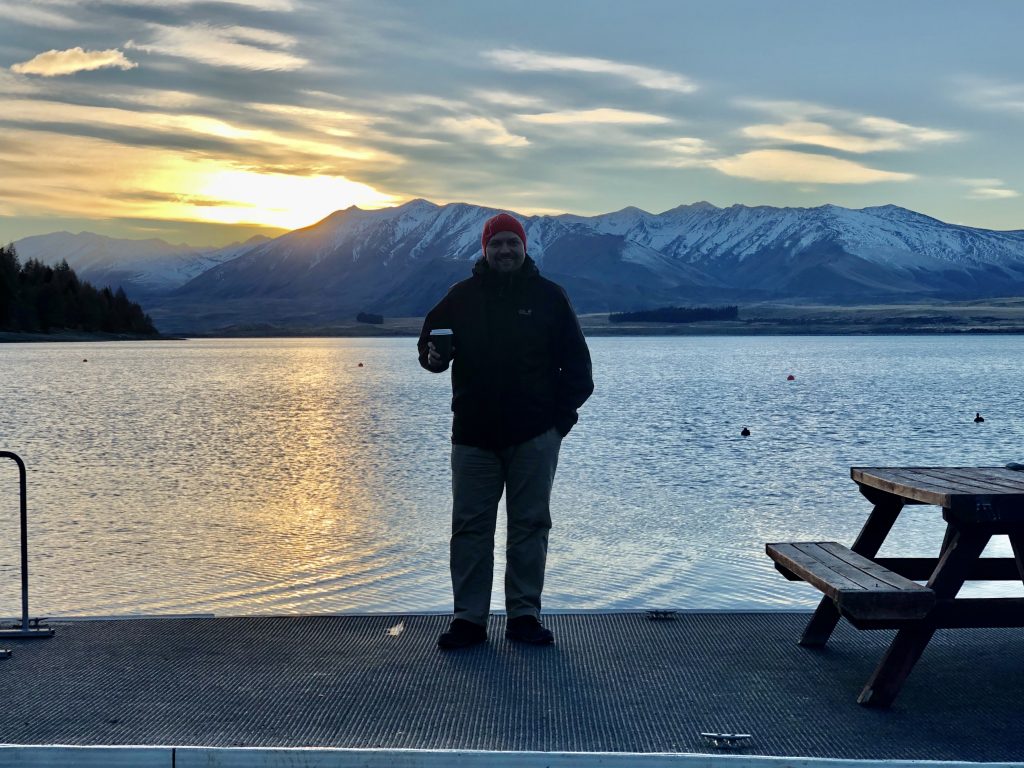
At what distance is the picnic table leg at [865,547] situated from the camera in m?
6.09

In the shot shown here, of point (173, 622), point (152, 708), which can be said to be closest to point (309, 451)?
point (173, 622)

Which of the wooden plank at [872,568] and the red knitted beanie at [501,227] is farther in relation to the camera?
the red knitted beanie at [501,227]

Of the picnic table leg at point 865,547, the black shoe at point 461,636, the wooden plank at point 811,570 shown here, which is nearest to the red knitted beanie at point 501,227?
the black shoe at point 461,636

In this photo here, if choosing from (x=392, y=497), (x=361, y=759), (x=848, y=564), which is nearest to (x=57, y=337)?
(x=392, y=497)

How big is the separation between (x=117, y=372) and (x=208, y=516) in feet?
185

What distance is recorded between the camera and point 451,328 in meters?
6.48

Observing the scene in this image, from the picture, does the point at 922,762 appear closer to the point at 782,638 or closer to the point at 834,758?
the point at 834,758

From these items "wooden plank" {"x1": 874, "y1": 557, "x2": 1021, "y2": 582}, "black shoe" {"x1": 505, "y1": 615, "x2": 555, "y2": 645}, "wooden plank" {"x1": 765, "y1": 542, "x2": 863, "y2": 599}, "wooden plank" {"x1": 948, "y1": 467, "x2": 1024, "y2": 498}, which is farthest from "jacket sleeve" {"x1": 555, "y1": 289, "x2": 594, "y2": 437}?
"wooden plank" {"x1": 948, "y1": 467, "x2": 1024, "y2": 498}

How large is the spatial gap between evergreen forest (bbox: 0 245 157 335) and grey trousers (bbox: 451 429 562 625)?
131 metres

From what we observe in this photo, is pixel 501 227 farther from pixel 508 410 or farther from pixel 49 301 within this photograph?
pixel 49 301

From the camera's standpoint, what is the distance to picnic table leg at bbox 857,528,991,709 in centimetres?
508

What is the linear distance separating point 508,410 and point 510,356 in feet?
0.97

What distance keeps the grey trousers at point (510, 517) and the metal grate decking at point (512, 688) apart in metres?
0.30

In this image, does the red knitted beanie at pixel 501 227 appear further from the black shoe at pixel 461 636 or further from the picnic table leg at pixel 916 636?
the picnic table leg at pixel 916 636
